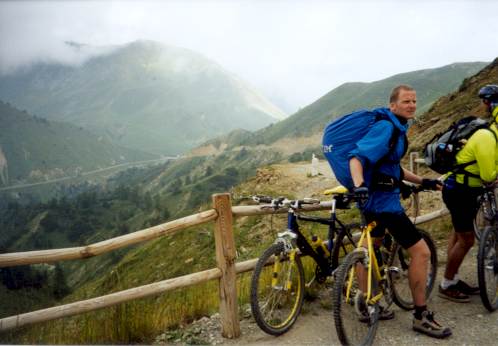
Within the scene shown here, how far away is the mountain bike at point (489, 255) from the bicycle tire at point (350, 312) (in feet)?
4.69

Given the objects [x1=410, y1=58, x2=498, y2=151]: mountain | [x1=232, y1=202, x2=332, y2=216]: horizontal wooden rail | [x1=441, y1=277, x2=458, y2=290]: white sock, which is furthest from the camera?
[x1=410, y1=58, x2=498, y2=151]: mountain

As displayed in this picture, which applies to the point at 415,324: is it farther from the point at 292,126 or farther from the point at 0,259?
the point at 292,126

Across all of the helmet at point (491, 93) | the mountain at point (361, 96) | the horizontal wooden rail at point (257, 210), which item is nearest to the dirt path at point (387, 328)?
the horizontal wooden rail at point (257, 210)

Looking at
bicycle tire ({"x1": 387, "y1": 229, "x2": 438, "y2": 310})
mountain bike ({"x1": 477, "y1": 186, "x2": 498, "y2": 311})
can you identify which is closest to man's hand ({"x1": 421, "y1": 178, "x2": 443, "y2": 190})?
bicycle tire ({"x1": 387, "y1": 229, "x2": 438, "y2": 310})

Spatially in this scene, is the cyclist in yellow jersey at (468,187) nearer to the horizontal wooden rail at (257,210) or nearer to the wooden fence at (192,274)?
the horizontal wooden rail at (257,210)

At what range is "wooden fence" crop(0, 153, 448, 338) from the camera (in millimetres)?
3521

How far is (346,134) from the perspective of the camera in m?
3.70

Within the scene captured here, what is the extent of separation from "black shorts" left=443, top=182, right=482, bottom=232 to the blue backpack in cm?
149

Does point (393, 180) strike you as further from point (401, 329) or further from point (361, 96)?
point (361, 96)

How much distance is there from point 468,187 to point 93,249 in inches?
154

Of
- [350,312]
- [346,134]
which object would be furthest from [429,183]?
[350,312]

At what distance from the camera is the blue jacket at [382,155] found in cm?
342

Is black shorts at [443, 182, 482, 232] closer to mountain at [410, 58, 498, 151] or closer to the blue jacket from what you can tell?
the blue jacket

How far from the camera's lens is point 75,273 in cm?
8044
